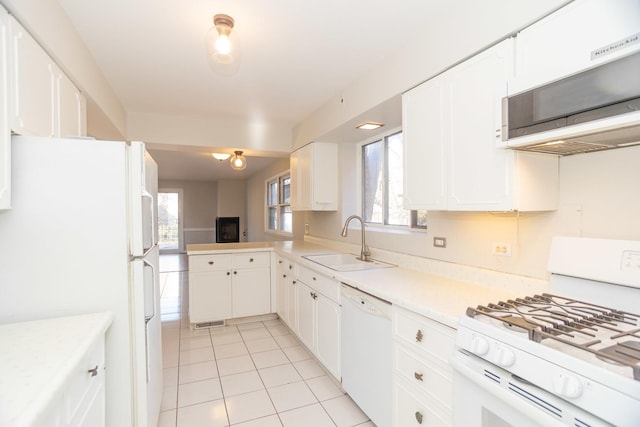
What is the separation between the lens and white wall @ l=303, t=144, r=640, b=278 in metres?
1.31

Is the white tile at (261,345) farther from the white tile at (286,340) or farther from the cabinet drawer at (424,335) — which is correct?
the cabinet drawer at (424,335)

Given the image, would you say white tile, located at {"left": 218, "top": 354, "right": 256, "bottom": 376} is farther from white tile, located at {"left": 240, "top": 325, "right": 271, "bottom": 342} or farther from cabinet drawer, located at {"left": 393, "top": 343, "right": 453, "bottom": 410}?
cabinet drawer, located at {"left": 393, "top": 343, "right": 453, "bottom": 410}

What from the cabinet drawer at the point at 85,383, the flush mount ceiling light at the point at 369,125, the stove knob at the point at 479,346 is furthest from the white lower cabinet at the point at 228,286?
the stove knob at the point at 479,346

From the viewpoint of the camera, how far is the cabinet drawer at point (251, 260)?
12.2 feet

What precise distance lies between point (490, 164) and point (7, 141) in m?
2.04

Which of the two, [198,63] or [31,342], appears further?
[198,63]

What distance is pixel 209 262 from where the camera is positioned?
11.9ft

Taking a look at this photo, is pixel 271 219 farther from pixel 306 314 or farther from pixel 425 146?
pixel 425 146

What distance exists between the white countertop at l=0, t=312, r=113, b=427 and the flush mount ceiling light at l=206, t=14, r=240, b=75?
4.67 ft

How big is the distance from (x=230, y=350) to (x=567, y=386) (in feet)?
9.28

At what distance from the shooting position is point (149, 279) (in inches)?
69.2

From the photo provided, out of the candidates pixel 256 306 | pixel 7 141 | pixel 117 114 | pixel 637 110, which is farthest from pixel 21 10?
pixel 256 306

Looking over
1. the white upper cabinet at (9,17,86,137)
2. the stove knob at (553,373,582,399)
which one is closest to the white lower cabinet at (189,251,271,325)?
the white upper cabinet at (9,17,86,137)

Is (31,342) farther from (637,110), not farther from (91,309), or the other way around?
(637,110)
